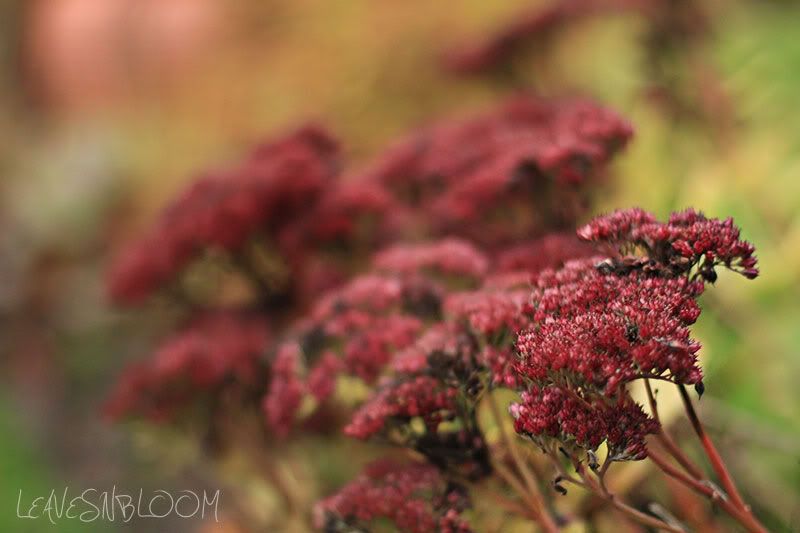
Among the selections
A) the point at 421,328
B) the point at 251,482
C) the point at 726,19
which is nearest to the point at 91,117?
the point at 726,19

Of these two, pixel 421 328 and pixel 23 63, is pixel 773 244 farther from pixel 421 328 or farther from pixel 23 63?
pixel 23 63

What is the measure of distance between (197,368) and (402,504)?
440mm

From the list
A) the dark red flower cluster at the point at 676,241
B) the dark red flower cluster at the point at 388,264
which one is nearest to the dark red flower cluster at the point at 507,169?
the dark red flower cluster at the point at 388,264

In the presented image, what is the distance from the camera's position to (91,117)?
4668 mm

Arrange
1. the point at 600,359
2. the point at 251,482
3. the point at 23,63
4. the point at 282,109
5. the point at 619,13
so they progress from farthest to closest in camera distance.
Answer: the point at 23,63 < the point at 282,109 < the point at 619,13 < the point at 251,482 < the point at 600,359

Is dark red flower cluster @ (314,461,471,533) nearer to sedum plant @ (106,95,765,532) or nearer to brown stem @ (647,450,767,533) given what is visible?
sedum plant @ (106,95,765,532)

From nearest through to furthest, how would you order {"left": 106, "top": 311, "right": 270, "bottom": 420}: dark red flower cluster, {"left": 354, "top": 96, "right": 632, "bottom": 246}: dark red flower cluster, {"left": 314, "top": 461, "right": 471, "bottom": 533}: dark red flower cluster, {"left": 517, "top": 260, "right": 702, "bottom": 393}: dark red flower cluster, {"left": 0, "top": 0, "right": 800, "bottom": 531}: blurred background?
{"left": 517, "top": 260, "right": 702, "bottom": 393}: dark red flower cluster, {"left": 314, "top": 461, "right": 471, "bottom": 533}: dark red flower cluster, {"left": 354, "top": 96, "right": 632, "bottom": 246}: dark red flower cluster, {"left": 106, "top": 311, "right": 270, "bottom": 420}: dark red flower cluster, {"left": 0, "top": 0, "right": 800, "bottom": 531}: blurred background

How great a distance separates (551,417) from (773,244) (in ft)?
3.82

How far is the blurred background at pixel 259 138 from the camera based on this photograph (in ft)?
4.13

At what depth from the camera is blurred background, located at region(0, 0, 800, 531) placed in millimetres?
1260

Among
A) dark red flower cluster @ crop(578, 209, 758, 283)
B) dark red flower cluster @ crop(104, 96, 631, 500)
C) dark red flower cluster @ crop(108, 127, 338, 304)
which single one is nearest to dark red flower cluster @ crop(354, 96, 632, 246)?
dark red flower cluster @ crop(104, 96, 631, 500)

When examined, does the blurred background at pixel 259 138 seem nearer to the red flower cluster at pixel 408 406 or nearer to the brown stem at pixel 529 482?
the brown stem at pixel 529 482

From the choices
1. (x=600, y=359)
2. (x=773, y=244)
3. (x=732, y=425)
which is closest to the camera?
(x=600, y=359)

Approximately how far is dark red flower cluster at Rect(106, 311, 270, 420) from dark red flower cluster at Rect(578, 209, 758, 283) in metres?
0.56
